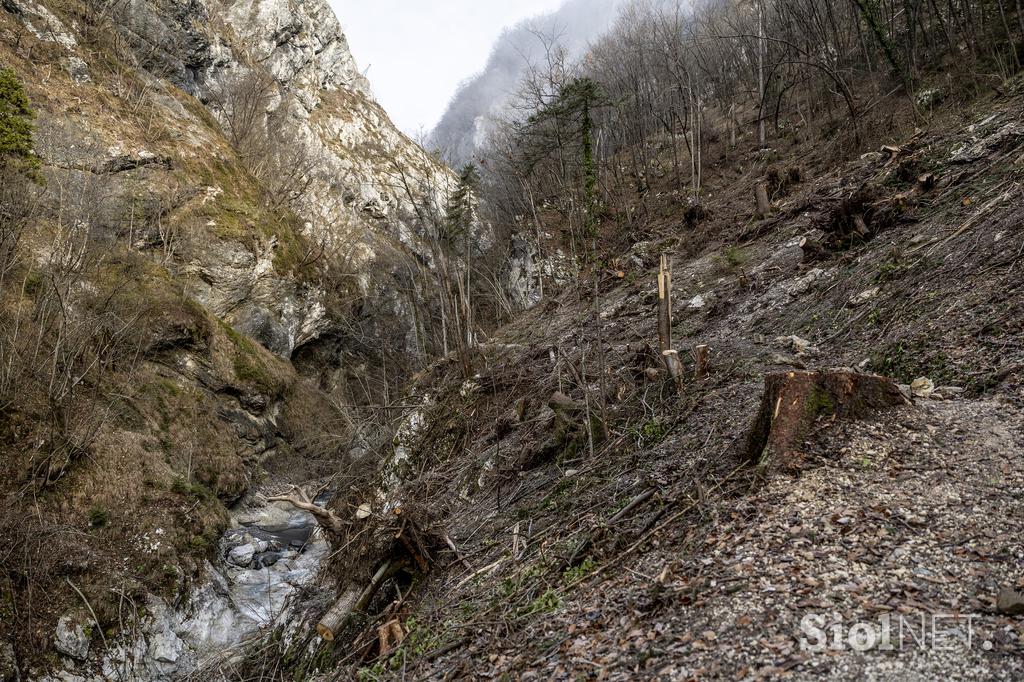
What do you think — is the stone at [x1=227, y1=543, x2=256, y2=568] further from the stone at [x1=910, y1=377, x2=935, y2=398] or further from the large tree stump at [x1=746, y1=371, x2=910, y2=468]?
the stone at [x1=910, y1=377, x2=935, y2=398]

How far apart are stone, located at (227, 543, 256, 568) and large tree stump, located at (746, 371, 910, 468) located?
33.4ft

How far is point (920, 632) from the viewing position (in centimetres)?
231

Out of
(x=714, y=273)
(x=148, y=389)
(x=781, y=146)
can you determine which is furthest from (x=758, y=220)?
(x=148, y=389)

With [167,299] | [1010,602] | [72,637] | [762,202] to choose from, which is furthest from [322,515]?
[167,299]

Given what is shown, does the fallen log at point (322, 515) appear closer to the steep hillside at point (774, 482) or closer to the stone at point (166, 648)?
the steep hillside at point (774, 482)

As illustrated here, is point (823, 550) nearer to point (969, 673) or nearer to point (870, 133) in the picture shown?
point (969, 673)

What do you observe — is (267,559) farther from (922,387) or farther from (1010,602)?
(1010,602)

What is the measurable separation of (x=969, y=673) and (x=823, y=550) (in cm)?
97

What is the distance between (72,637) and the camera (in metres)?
7.03

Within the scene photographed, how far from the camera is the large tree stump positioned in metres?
3.93

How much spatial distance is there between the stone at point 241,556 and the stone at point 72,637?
3.22 m

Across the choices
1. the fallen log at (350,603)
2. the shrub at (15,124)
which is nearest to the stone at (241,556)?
the fallen log at (350,603)

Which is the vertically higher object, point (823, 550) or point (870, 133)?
point (870, 133)

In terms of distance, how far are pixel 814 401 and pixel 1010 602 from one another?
73.1 inches
